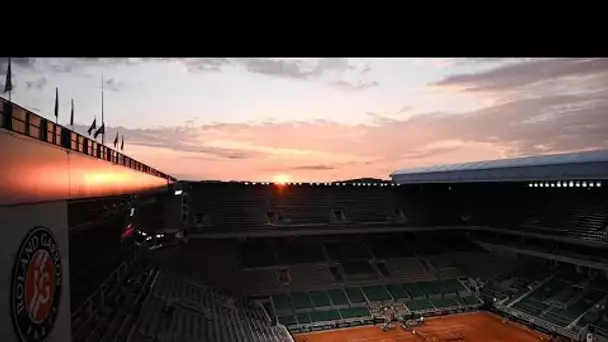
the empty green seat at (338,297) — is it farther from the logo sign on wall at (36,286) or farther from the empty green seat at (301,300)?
the logo sign on wall at (36,286)

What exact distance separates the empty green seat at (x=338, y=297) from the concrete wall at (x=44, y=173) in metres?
27.9

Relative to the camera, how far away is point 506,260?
46.5 m

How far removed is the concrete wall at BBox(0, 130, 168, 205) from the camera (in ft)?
21.1

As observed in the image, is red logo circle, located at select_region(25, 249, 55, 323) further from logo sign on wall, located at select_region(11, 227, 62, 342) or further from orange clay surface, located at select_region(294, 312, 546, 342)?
orange clay surface, located at select_region(294, 312, 546, 342)

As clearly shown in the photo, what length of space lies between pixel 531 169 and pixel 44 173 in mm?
36646

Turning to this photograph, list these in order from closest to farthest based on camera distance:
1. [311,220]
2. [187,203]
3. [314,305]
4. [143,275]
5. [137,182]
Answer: [137,182], [143,275], [314,305], [187,203], [311,220]

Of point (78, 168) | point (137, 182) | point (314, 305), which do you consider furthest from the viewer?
point (314, 305)

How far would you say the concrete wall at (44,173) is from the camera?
643 centimetres

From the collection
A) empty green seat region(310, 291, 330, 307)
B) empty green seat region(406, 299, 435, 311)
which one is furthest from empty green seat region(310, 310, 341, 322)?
empty green seat region(406, 299, 435, 311)

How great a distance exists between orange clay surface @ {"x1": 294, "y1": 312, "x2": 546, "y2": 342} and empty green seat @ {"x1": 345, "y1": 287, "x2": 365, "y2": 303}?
127 inches
